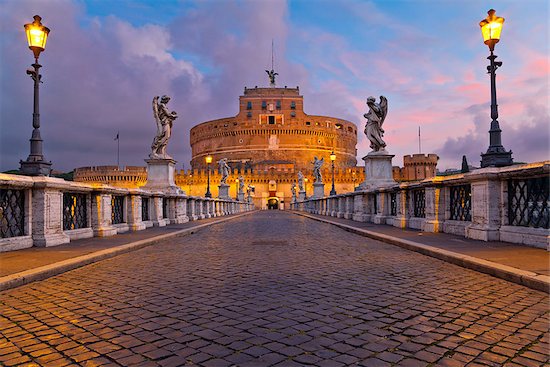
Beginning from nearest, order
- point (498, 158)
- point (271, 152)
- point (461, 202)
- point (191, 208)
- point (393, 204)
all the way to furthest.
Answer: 1. point (498, 158)
2. point (461, 202)
3. point (393, 204)
4. point (191, 208)
5. point (271, 152)

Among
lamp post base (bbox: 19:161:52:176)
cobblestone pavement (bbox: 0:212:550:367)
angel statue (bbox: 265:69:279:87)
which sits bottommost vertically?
cobblestone pavement (bbox: 0:212:550:367)

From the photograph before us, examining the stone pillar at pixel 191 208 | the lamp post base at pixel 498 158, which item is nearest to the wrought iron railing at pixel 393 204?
the lamp post base at pixel 498 158

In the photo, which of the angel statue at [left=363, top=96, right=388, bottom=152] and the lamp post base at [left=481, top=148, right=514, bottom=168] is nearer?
the lamp post base at [left=481, top=148, right=514, bottom=168]

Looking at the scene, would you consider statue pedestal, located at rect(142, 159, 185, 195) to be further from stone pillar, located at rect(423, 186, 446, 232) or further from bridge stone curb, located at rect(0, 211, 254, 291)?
stone pillar, located at rect(423, 186, 446, 232)

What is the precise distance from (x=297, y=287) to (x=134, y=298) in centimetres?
188

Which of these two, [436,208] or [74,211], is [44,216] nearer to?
[74,211]

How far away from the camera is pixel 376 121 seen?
19312mm

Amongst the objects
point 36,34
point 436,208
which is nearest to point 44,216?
point 36,34

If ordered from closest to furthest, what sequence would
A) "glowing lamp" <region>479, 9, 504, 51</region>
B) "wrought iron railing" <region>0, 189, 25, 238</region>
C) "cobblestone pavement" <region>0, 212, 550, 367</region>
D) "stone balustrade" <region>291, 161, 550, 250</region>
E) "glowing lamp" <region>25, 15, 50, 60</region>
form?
"cobblestone pavement" <region>0, 212, 550, 367</region> → "stone balustrade" <region>291, 161, 550, 250</region> → "wrought iron railing" <region>0, 189, 25, 238</region> → "glowing lamp" <region>25, 15, 50, 60</region> → "glowing lamp" <region>479, 9, 504, 51</region>

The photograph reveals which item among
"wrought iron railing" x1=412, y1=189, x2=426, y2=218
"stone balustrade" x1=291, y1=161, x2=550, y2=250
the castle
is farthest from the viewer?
the castle

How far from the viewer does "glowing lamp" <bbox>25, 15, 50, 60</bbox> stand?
1027 centimetres

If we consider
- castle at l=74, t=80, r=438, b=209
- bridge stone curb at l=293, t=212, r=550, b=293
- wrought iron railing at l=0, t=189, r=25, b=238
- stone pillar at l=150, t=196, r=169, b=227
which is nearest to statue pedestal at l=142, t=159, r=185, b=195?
stone pillar at l=150, t=196, r=169, b=227

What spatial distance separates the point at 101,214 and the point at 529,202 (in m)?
9.75

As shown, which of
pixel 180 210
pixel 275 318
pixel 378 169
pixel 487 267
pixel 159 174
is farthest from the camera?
pixel 180 210
